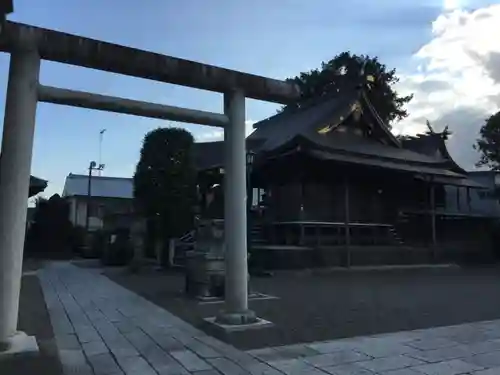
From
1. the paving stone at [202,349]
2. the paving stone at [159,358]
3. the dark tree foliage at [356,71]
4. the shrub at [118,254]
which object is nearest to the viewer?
the paving stone at [159,358]

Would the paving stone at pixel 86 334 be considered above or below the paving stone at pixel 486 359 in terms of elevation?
above

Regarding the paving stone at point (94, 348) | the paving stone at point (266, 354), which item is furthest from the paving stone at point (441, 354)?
the paving stone at point (94, 348)

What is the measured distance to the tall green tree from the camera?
15.1 m

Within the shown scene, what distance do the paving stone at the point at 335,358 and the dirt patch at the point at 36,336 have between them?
7.62 ft

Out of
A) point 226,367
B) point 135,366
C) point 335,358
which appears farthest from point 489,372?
point 135,366

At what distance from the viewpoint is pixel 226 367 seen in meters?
4.16

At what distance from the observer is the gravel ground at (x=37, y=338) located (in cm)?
397

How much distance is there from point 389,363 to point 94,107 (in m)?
4.12

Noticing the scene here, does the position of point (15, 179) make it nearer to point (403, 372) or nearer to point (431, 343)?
point (403, 372)

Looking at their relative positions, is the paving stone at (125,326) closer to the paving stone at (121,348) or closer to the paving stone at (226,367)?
the paving stone at (121,348)

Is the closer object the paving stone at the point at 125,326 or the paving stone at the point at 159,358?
the paving stone at the point at 159,358

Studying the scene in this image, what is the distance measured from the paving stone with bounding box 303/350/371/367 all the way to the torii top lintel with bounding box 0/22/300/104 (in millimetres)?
3451

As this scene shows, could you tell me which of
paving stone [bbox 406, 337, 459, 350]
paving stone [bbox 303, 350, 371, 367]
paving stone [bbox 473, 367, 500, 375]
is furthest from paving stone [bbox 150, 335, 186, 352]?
paving stone [bbox 473, 367, 500, 375]

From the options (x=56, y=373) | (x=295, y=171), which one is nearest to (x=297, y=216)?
(x=295, y=171)
